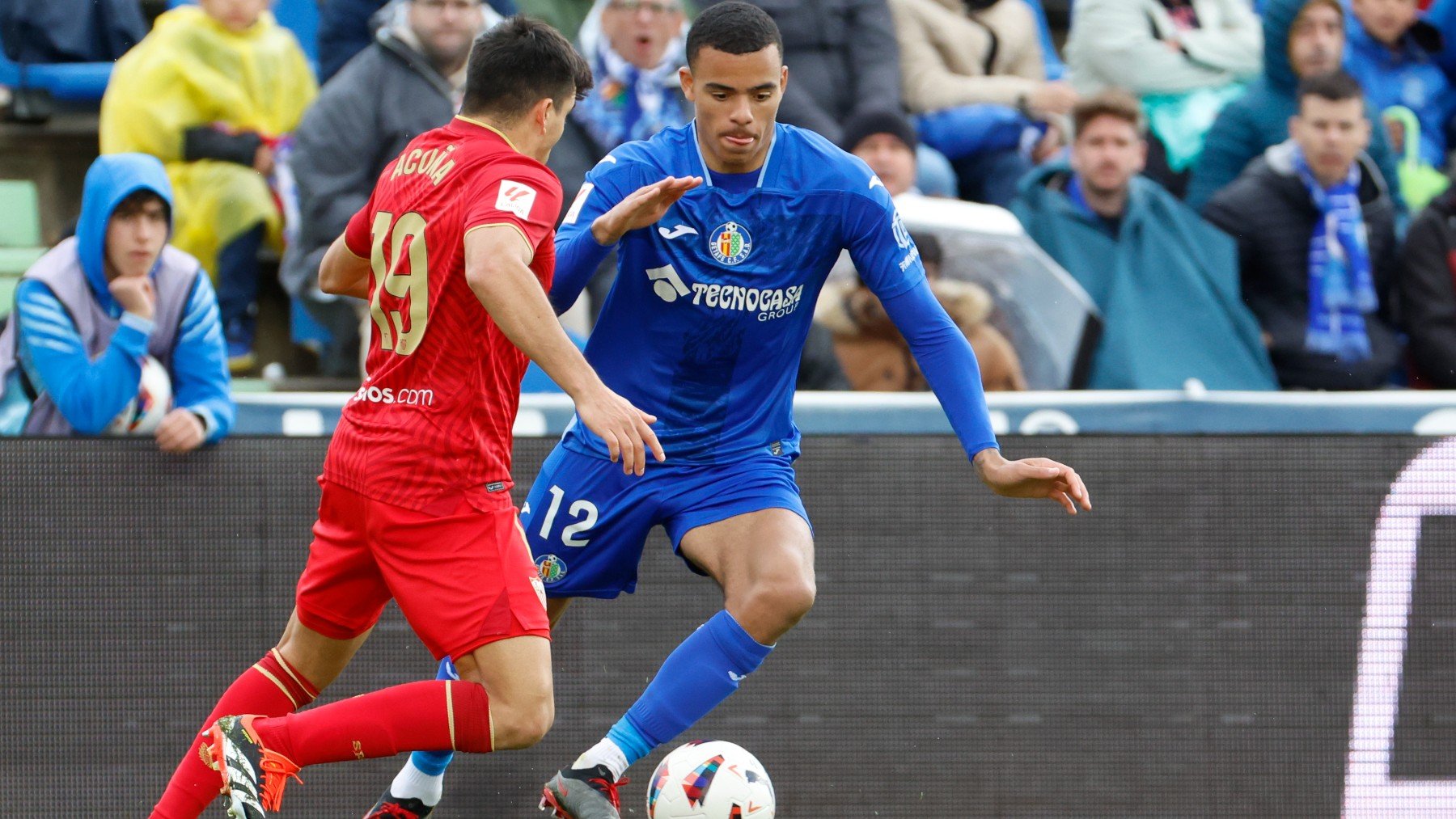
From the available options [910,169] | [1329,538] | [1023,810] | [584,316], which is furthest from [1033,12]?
[1023,810]

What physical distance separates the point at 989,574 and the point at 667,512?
123 centimetres

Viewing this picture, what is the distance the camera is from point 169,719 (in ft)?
16.8

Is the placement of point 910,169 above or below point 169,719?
above

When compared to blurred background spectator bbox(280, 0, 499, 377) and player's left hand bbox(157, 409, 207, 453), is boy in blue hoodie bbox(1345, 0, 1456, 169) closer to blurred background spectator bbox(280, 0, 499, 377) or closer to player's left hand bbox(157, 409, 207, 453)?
blurred background spectator bbox(280, 0, 499, 377)

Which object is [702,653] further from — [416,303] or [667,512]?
[416,303]

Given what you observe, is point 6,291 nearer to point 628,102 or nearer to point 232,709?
point 628,102

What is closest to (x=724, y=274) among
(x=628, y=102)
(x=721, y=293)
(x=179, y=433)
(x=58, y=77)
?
(x=721, y=293)

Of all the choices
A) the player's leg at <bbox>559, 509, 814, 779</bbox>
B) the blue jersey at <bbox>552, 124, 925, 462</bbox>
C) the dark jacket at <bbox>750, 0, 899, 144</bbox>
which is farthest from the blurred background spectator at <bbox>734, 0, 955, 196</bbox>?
the player's leg at <bbox>559, 509, 814, 779</bbox>

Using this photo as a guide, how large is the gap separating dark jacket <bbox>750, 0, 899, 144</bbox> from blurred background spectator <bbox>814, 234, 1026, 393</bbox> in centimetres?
108

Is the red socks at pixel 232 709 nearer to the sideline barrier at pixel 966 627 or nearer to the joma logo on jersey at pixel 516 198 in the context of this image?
the sideline barrier at pixel 966 627

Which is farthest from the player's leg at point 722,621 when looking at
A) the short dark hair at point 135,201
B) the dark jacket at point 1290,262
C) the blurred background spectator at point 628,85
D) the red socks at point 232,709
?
the dark jacket at point 1290,262

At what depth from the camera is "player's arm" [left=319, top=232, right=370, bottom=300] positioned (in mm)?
4270

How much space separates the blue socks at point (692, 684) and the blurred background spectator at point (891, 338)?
197cm

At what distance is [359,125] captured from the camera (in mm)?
6617
